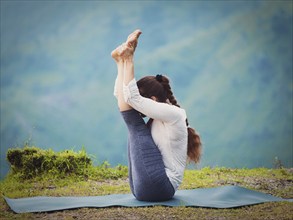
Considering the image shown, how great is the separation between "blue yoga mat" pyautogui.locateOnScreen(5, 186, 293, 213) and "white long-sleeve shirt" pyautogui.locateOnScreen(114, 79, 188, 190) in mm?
321

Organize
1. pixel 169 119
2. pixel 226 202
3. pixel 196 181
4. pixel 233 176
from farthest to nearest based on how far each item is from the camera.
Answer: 1. pixel 233 176
2. pixel 196 181
3. pixel 226 202
4. pixel 169 119

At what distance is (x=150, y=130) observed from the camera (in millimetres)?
4117

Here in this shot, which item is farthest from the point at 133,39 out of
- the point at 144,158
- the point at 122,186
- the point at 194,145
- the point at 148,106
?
the point at 122,186

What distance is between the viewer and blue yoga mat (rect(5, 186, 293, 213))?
4043 mm

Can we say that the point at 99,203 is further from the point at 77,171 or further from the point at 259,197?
the point at 77,171


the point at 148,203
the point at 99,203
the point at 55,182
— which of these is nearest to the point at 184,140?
the point at 148,203

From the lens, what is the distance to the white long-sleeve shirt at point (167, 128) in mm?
3859

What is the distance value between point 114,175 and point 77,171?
0.51 m

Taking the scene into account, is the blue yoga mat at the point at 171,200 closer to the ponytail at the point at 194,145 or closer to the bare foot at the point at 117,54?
the ponytail at the point at 194,145

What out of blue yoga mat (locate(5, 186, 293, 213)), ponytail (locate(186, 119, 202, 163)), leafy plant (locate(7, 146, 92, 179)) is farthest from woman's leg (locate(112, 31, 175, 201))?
leafy plant (locate(7, 146, 92, 179))

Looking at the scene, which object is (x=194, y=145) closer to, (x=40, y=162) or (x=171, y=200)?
(x=171, y=200)

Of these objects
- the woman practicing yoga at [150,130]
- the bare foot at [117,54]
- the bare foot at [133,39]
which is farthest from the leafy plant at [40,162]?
the bare foot at [133,39]

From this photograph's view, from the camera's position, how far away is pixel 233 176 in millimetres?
6363

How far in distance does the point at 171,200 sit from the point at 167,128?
68 centimetres
